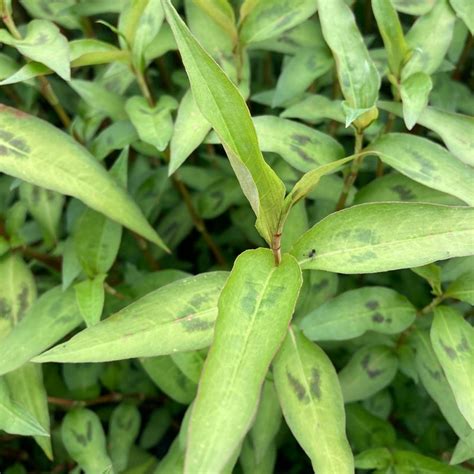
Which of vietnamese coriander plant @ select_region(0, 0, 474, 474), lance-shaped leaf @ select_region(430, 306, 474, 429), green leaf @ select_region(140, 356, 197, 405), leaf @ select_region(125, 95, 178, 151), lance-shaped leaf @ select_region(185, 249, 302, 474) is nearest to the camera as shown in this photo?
lance-shaped leaf @ select_region(185, 249, 302, 474)

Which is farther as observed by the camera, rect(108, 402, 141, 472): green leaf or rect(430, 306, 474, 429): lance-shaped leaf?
rect(108, 402, 141, 472): green leaf

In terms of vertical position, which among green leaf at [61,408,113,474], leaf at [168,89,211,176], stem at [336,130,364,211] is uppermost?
leaf at [168,89,211,176]

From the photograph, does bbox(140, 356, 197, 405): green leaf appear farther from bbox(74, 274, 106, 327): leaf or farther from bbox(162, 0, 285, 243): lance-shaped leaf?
bbox(162, 0, 285, 243): lance-shaped leaf

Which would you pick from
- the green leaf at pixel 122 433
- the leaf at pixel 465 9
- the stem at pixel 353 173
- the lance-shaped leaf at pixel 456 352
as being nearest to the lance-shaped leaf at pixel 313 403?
the lance-shaped leaf at pixel 456 352

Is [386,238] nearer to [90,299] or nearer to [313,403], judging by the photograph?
[313,403]

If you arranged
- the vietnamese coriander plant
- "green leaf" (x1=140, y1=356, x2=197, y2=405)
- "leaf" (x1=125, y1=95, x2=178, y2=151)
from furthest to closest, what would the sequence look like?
"green leaf" (x1=140, y1=356, x2=197, y2=405) → "leaf" (x1=125, y1=95, x2=178, y2=151) → the vietnamese coriander plant

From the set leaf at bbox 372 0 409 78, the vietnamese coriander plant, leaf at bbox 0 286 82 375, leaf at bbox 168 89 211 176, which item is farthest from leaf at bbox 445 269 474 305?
leaf at bbox 0 286 82 375
